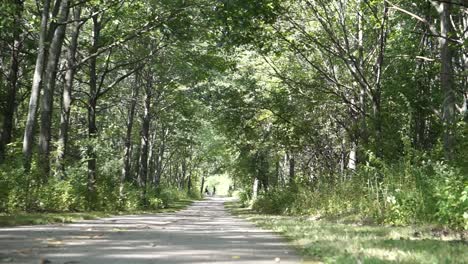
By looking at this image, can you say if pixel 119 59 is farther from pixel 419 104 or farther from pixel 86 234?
pixel 86 234

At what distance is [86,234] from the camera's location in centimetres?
900

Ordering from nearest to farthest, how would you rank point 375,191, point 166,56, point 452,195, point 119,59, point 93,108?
1. point 452,195
2. point 375,191
3. point 93,108
4. point 166,56
5. point 119,59

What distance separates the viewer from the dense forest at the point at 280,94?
42.3ft

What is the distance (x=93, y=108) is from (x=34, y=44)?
379 centimetres

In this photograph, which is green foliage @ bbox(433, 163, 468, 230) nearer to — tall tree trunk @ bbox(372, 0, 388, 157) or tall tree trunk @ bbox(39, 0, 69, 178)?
tall tree trunk @ bbox(372, 0, 388, 157)

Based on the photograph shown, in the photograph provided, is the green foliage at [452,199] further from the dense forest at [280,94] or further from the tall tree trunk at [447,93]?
the tall tree trunk at [447,93]

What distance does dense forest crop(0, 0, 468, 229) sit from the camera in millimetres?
12883

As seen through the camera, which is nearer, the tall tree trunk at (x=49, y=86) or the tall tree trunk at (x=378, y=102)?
the tall tree trunk at (x=378, y=102)

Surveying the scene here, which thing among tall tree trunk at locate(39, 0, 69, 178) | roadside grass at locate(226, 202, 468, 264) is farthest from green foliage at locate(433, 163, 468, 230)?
tall tree trunk at locate(39, 0, 69, 178)

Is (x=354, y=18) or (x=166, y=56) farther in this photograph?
Result: (x=166, y=56)

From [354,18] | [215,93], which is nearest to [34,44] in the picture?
[215,93]

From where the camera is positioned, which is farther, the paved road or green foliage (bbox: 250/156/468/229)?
green foliage (bbox: 250/156/468/229)

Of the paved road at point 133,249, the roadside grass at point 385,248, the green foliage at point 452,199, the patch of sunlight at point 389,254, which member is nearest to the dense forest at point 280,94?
the green foliage at point 452,199

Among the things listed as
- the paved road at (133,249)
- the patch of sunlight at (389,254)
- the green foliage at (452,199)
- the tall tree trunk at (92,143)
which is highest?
the tall tree trunk at (92,143)
